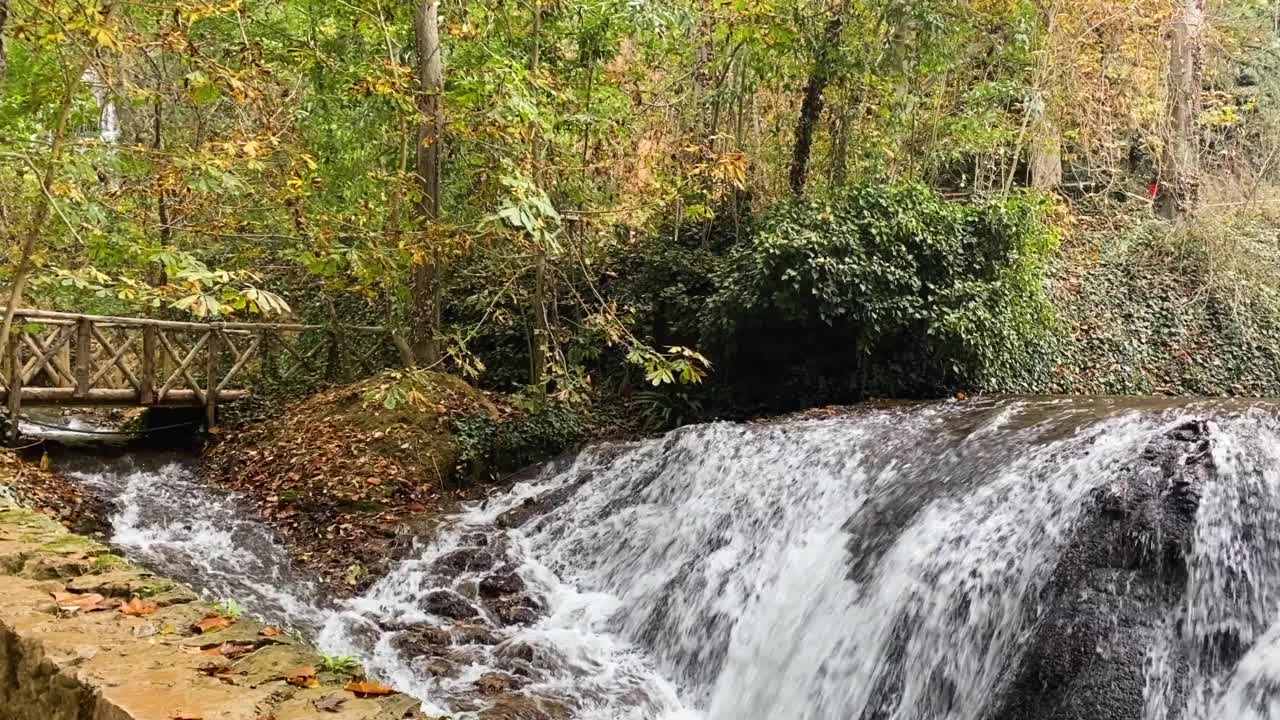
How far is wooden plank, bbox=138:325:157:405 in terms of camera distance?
33.9 feet

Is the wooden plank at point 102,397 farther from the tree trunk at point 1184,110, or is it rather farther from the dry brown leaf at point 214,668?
the tree trunk at point 1184,110

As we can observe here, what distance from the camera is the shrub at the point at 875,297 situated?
9.21m

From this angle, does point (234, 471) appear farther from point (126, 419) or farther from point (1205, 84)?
Answer: point (1205, 84)

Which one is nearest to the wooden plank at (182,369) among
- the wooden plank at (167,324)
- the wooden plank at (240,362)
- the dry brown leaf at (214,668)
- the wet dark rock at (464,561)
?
the wooden plank at (167,324)

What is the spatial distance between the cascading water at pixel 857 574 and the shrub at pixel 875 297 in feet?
3.84

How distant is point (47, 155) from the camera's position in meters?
6.25

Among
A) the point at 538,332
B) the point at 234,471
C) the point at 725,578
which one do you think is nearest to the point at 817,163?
the point at 538,332

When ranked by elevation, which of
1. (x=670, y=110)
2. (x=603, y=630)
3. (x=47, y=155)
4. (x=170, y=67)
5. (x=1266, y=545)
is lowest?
(x=603, y=630)

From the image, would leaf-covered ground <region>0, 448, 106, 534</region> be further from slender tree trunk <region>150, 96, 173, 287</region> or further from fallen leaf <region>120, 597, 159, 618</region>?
fallen leaf <region>120, 597, 159, 618</region>

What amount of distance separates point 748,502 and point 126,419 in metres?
10.5

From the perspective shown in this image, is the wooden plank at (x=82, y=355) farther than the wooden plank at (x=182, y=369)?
No

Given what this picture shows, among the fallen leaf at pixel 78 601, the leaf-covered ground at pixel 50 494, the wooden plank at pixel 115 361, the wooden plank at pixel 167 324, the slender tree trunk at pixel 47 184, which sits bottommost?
the leaf-covered ground at pixel 50 494

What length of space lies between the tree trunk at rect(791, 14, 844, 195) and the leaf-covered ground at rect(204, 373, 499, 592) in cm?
493

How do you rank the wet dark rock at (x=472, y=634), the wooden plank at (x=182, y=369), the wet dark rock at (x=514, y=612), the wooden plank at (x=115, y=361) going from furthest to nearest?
the wooden plank at (x=182, y=369) < the wooden plank at (x=115, y=361) < the wet dark rock at (x=514, y=612) < the wet dark rock at (x=472, y=634)
